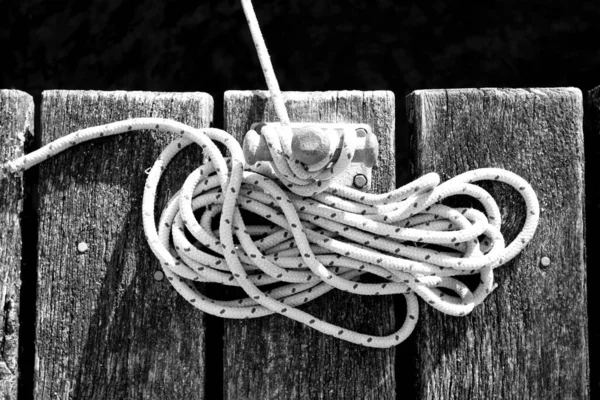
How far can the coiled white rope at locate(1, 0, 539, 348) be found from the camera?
1.84m

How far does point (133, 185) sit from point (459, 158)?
88cm

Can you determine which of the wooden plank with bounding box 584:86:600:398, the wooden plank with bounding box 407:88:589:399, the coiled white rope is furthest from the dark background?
the coiled white rope

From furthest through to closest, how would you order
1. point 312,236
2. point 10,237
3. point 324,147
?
point 10,237 → point 312,236 → point 324,147

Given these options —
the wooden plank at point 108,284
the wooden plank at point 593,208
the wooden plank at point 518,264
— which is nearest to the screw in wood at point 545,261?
the wooden plank at point 518,264

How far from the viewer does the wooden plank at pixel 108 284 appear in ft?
6.35

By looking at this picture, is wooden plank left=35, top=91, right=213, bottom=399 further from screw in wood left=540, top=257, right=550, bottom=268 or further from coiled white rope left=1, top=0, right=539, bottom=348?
screw in wood left=540, top=257, right=550, bottom=268

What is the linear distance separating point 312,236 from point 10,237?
2.68ft

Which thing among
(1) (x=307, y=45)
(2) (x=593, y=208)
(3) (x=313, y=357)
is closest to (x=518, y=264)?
(2) (x=593, y=208)

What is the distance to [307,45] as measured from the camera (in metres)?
3.21

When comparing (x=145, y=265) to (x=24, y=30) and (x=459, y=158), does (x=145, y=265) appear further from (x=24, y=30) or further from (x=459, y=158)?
(x=24, y=30)

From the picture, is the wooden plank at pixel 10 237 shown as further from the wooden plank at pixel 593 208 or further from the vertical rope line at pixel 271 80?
the wooden plank at pixel 593 208

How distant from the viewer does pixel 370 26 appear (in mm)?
3238

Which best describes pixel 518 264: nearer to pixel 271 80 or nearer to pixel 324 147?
pixel 324 147

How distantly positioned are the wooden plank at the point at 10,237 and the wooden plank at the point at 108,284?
68mm
